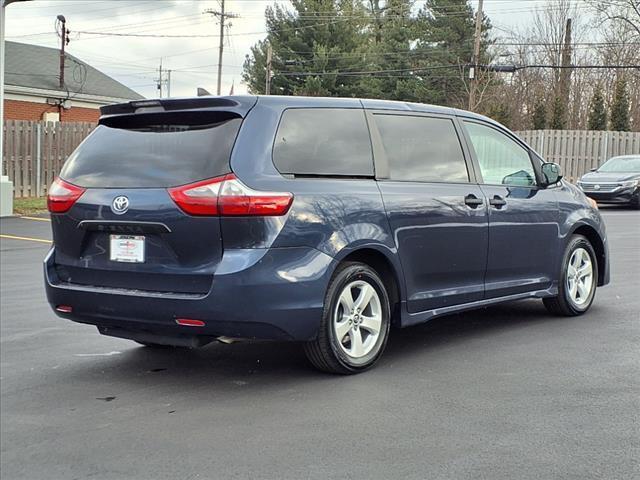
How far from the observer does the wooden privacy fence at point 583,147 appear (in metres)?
31.6

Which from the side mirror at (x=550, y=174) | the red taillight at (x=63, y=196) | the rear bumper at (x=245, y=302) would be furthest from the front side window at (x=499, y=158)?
the red taillight at (x=63, y=196)

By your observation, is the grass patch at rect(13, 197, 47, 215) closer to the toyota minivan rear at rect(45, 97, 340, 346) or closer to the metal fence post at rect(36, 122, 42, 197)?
the metal fence post at rect(36, 122, 42, 197)

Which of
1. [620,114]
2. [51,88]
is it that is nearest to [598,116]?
[620,114]

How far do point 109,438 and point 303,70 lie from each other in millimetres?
45791

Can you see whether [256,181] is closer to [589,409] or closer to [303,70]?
[589,409]

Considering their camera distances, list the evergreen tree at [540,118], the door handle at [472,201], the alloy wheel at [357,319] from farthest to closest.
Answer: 1. the evergreen tree at [540,118]
2. the door handle at [472,201]
3. the alloy wheel at [357,319]

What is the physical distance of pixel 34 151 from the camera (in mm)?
21922

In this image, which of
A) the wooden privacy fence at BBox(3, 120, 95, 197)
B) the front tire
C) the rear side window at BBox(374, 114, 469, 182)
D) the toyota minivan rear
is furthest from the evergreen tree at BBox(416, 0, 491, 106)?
the toyota minivan rear

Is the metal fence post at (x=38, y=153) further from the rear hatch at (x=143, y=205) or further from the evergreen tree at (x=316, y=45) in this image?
the evergreen tree at (x=316, y=45)

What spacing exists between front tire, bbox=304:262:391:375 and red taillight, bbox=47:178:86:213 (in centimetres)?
175

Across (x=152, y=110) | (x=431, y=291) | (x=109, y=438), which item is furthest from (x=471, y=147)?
(x=109, y=438)

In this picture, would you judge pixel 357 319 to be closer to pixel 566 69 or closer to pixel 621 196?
pixel 621 196

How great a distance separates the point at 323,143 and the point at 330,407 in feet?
5.68

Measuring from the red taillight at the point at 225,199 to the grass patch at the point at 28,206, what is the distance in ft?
50.0
